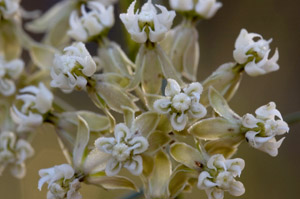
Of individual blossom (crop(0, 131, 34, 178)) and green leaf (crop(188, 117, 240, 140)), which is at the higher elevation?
green leaf (crop(188, 117, 240, 140))

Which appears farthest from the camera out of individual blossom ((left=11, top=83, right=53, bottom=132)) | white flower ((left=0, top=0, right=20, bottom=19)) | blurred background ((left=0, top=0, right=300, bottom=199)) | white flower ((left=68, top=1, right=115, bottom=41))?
blurred background ((left=0, top=0, right=300, bottom=199))

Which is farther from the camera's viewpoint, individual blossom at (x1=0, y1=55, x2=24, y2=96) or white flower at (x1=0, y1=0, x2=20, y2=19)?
white flower at (x1=0, y1=0, x2=20, y2=19)

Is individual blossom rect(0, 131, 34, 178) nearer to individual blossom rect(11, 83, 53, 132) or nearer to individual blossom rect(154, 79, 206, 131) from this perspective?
individual blossom rect(11, 83, 53, 132)

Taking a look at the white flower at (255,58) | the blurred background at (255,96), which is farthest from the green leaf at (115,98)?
the blurred background at (255,96)

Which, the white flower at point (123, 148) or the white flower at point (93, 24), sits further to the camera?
the white flower at point (93, 24)

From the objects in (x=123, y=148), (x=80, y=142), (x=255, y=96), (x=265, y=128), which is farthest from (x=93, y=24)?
(x=255, y=96)

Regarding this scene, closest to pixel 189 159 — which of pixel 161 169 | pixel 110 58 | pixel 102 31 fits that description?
pixel 161 169

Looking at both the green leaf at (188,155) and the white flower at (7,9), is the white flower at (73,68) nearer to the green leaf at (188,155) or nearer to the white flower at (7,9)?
the green leaf at (188,155)

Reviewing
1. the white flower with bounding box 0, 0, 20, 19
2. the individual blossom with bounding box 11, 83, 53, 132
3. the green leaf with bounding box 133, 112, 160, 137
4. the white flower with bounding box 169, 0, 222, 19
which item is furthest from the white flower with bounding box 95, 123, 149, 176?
the white flower with bounding box 0, 0, 20, 19
